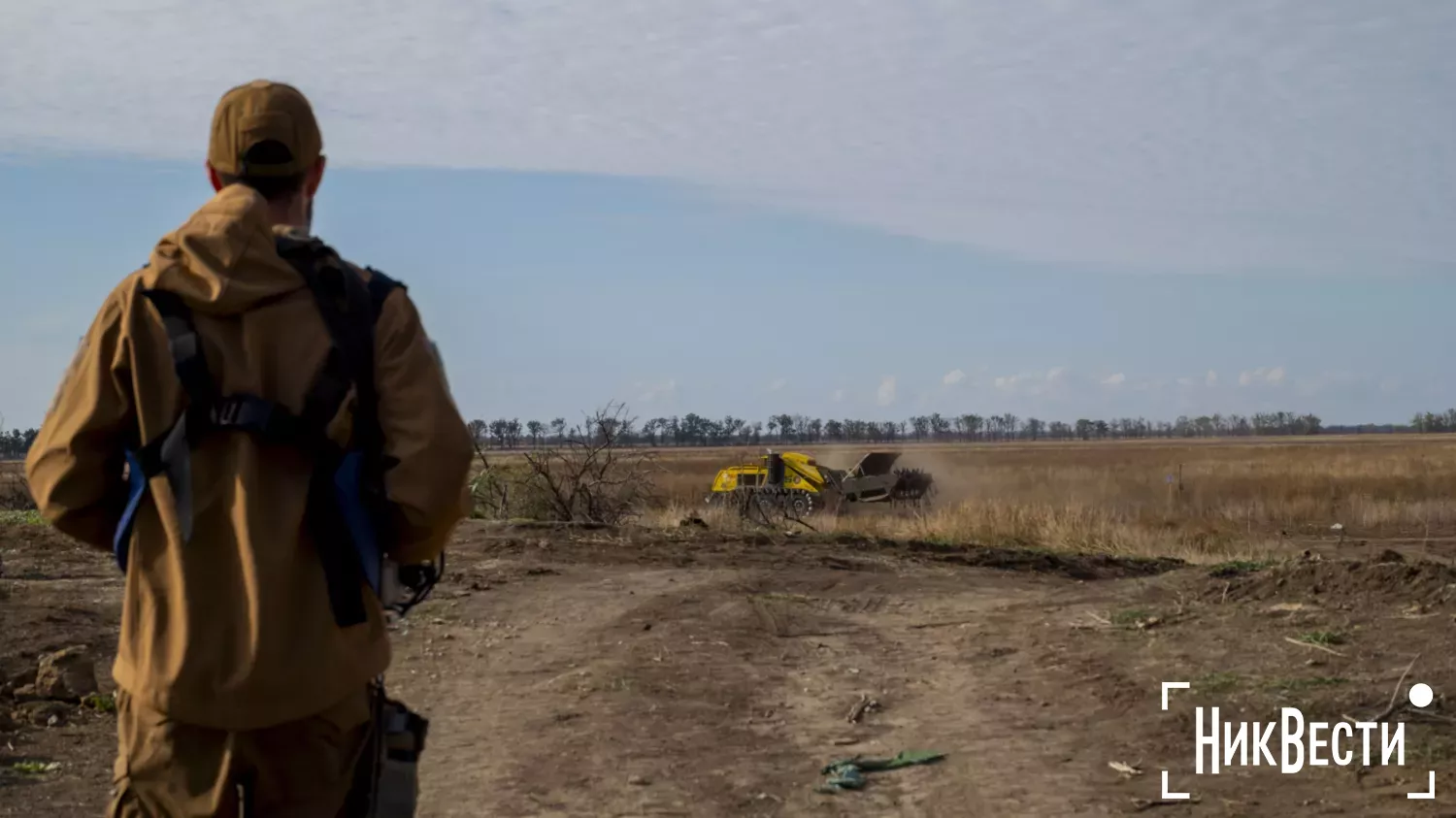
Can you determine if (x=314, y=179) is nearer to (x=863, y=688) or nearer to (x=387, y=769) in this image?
(x=387, y=769)

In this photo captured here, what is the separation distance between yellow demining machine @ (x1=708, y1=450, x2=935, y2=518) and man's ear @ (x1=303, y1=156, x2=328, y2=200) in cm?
2166

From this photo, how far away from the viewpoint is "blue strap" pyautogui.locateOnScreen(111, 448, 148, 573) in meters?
2.57

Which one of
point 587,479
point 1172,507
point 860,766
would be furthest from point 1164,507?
point 860,766

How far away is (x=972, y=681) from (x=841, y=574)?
18.1ft

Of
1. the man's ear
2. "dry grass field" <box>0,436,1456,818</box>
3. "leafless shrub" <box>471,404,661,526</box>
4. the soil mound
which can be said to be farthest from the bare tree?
the man's ear

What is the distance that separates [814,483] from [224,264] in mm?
27284

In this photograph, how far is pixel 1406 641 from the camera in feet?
24.7

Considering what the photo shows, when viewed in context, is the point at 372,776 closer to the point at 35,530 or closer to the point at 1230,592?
the point at 1230,592

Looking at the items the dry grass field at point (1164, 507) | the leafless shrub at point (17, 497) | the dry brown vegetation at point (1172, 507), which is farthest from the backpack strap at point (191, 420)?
the leafless shrub at point (17, 497)

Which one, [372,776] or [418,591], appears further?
[418,591]

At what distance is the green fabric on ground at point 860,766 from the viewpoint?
608cm

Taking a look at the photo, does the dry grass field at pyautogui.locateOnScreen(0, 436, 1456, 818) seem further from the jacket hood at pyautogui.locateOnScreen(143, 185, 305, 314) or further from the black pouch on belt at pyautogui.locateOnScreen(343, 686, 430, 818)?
the jacket hood at pyautogui.locateOnScreen(143, 185, 305, 314)

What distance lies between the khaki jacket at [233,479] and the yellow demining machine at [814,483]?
21860 millimetres

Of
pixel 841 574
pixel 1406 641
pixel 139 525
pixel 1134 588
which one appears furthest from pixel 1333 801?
pixel 841 574
